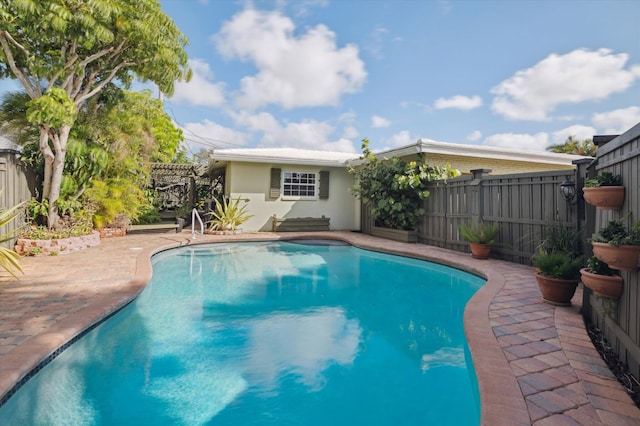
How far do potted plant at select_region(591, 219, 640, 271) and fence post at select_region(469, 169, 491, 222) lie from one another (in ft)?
18.9

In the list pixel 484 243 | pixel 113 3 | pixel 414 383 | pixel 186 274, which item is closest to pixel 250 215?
pixel 186 274

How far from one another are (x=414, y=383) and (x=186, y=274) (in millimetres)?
5565

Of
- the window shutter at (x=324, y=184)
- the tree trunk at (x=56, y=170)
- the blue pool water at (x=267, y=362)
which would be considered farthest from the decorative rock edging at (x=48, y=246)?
the window shutter at (x=324, y=184)

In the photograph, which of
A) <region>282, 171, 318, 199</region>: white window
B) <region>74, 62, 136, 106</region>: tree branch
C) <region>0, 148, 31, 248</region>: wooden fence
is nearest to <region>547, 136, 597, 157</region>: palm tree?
<region>282, 171, 318, 199</region>: white window

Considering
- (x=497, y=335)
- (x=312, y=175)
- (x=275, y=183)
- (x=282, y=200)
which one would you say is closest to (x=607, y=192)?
(x=497, y=335)

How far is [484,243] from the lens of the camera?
7598mm

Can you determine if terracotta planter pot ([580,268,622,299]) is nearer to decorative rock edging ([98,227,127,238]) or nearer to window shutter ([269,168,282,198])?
window shutter ([269,168,282,198])

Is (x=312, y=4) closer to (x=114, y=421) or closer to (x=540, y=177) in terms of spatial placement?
(x=540, y=177)

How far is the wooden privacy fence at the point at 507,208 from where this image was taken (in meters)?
6.47

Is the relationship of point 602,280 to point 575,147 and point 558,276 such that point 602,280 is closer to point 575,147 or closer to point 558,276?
point 558,276

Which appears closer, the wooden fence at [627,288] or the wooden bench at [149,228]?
the wooden fence at [627,288]

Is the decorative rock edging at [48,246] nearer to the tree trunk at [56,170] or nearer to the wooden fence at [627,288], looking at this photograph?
the tree trunk at [56,170]

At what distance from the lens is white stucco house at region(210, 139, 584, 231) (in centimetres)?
1139

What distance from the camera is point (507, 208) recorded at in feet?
24.7
